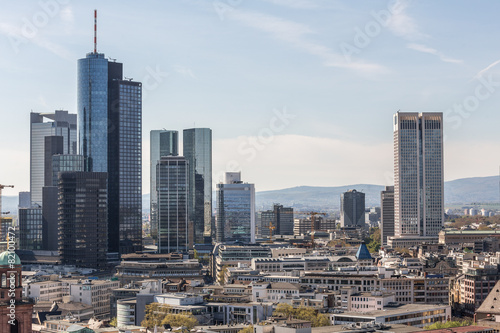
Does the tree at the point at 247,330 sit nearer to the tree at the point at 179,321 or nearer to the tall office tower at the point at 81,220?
the tree at the point at 179,321

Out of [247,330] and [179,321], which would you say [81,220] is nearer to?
[179,321]

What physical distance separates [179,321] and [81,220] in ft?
296

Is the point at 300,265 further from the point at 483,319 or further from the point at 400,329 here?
the point at 400,329

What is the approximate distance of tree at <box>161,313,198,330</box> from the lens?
96825 millimetres

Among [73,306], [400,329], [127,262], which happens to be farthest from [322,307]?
[127,262]

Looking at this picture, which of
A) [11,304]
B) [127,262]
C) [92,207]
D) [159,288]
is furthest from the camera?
[92,207]

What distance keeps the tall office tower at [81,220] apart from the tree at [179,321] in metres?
87.3

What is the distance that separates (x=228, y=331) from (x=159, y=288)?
35710 mm

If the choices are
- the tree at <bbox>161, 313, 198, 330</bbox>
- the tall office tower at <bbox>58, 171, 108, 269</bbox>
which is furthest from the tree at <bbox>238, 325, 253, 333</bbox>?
the tall office tower at <bbox>58, 171, 108, 269</bbox>

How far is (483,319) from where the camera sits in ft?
326

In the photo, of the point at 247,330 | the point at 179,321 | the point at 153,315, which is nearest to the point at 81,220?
the point at 153,315

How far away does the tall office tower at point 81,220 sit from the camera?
606 ft

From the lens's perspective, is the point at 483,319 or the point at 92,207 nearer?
the point at 483,319

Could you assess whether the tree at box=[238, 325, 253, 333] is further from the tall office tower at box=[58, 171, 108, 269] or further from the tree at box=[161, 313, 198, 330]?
the tall office tower at box=[58, 171, 108, 269]
